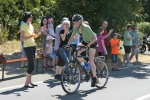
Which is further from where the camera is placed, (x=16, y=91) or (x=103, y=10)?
(x=103, y=10)

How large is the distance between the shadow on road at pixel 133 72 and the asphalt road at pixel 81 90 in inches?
13.8

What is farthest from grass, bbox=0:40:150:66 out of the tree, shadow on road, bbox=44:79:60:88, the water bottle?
the water bottle

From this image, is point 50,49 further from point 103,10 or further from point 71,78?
point 103,10

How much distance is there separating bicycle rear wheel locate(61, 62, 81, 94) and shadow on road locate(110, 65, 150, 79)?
2944 mm

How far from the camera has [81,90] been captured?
7.88 m

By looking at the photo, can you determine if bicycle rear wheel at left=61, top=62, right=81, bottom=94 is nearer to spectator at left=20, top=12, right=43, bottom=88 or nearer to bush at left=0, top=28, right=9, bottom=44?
spectator at left=20, top=12, right=43, bottom=88

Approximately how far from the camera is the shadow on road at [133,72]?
10328 millimetres

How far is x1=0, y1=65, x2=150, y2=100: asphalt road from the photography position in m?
7.16

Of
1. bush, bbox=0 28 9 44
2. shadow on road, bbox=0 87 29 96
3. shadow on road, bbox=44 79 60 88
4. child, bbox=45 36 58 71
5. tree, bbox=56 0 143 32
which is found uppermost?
tree, bbox=56 0 143 32

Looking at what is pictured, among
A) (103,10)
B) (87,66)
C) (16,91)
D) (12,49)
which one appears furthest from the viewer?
(12,49)

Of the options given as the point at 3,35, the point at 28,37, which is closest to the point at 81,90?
the point at 28,37

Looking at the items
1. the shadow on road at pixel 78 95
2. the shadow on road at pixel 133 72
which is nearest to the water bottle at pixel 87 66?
the shadow on road at pixel 78 95

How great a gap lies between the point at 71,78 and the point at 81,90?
2.13 ft

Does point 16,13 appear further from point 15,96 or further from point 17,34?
point 15,96
